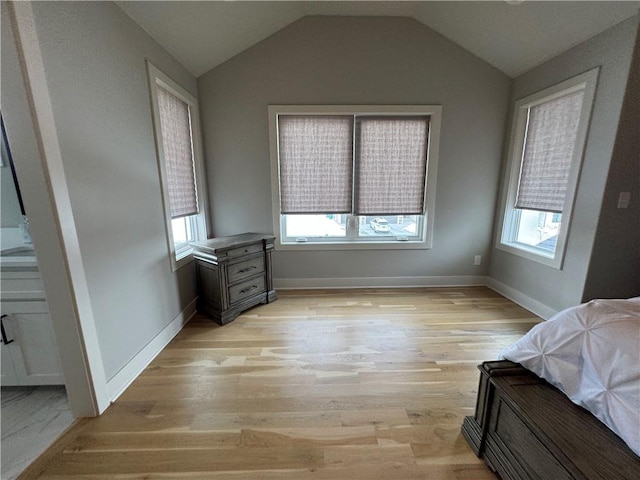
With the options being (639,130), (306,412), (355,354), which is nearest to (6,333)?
(306,412)

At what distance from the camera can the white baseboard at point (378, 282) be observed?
3355 mm

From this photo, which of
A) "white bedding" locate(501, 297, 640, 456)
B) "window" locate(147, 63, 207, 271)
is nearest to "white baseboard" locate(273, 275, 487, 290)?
"window" locate(147, 63, 207, 271)

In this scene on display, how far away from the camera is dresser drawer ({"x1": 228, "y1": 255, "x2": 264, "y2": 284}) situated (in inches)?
101

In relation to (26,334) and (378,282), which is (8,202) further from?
(378,282)

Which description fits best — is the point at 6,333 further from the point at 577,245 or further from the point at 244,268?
the point at 577,245

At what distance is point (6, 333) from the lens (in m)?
1.51

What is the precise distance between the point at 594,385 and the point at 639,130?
7.20ft

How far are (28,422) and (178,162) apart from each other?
6.90ft

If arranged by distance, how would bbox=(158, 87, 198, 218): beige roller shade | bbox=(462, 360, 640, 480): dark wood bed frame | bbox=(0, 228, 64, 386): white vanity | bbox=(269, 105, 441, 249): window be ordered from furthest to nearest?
bbox=(269, 105, 441, 249): window < bbox=(158, 87, 198, 218): beige roller shade < bbox=(0, 228, 64, 386): white vanity < bbox=(462, 360, 640, 480): dark wood bed frame

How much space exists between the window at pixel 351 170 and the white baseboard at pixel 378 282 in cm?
45

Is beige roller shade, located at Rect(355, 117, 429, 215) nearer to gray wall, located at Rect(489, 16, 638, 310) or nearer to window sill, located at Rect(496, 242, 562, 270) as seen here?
window sill, located at Rect(496, 242, 562, 270)

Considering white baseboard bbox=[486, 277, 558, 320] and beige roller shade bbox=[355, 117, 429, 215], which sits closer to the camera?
white baseboard bbox=[486, 277, 558, 320]

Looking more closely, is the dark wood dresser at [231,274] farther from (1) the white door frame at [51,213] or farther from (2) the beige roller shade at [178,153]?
(1) the white door frame at [51,213]

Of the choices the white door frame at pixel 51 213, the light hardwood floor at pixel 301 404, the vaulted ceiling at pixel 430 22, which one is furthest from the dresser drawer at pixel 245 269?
the vaulted ceiling at pixel 430 22
